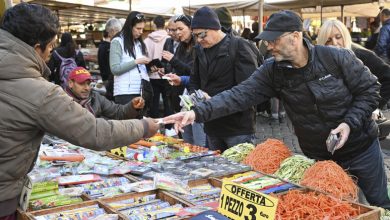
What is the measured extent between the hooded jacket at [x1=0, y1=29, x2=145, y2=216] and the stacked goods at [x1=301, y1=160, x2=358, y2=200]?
1.23 meters

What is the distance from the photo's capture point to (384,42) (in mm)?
7840

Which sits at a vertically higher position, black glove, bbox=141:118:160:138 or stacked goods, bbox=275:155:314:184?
black glove, bbox=141:118:160:138

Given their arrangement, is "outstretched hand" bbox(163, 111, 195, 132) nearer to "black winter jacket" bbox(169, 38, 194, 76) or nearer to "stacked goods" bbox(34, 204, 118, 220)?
"stacked goods" bbox(34, 204, 118, 220)

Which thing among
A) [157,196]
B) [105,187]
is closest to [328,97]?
[157,196]

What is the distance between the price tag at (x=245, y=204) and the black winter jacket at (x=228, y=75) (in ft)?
5.63

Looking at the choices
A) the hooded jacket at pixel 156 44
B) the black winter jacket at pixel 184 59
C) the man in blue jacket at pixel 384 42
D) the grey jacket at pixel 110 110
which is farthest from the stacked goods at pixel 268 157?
the man in blue jacket at pixel 384 42

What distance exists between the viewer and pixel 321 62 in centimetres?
277

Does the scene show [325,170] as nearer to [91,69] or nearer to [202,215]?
[202,215]

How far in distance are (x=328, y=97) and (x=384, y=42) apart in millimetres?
5774

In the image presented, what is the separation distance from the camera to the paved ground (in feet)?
22.8

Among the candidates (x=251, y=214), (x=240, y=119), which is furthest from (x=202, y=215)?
(x=240, y=119)

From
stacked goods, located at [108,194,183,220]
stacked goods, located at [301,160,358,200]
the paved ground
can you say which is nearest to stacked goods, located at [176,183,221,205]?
stacked goods, located at [108,194,183,220]

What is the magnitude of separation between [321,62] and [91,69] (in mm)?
9249

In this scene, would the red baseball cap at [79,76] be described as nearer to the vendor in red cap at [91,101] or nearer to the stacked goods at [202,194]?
the vendor in red cap at [91,101]
